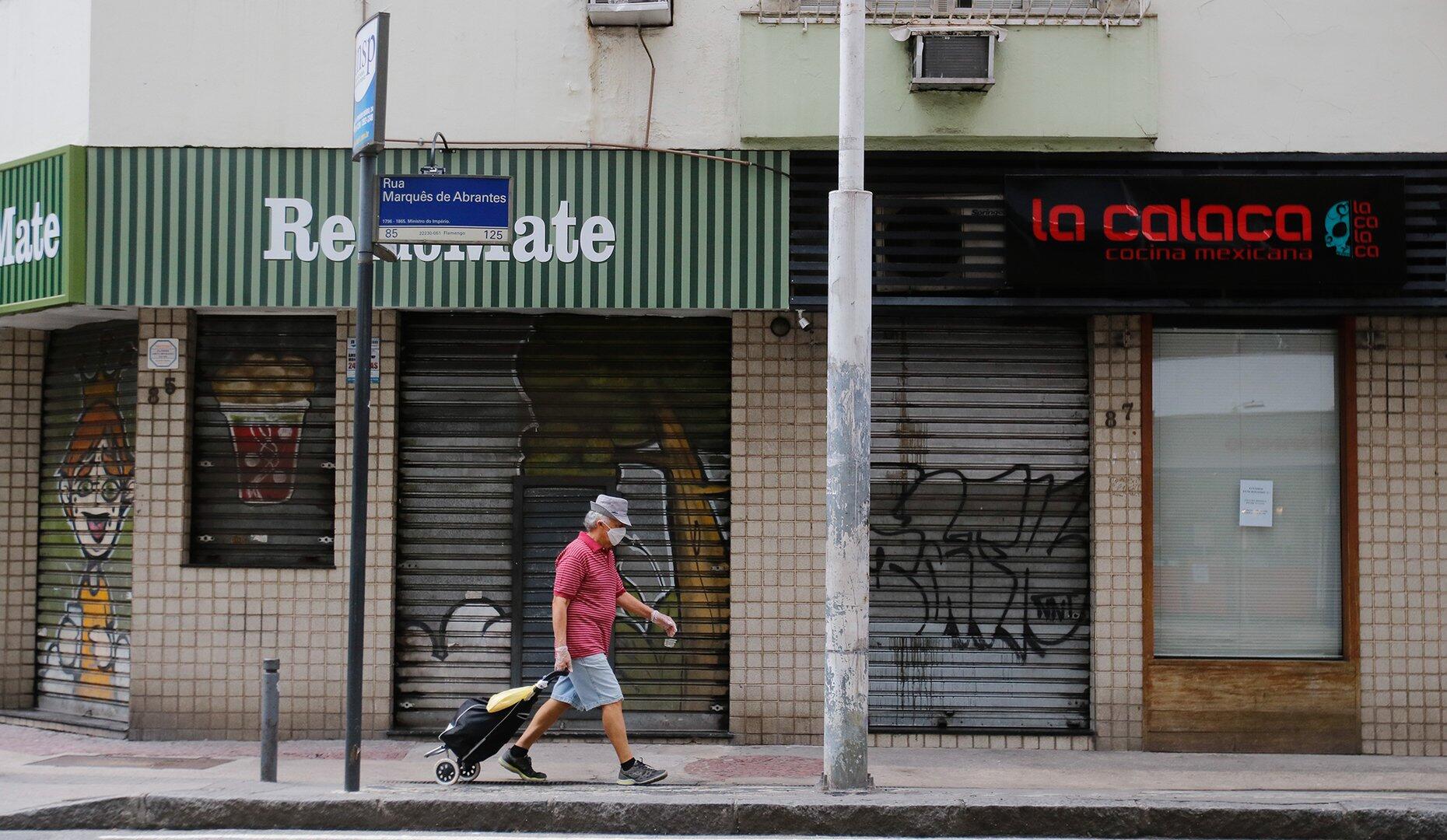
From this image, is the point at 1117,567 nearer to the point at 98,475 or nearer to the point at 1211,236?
the point at 1211,236

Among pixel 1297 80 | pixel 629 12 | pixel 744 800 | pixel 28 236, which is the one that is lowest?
pixel 744 800

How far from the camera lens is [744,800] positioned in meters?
8.05

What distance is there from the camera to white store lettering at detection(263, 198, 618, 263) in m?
10.1

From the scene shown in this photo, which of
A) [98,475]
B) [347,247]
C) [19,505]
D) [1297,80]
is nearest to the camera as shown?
[347,247]

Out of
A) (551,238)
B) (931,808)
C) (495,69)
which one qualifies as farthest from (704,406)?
(931,808)

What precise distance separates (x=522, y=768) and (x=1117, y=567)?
16.0 ft

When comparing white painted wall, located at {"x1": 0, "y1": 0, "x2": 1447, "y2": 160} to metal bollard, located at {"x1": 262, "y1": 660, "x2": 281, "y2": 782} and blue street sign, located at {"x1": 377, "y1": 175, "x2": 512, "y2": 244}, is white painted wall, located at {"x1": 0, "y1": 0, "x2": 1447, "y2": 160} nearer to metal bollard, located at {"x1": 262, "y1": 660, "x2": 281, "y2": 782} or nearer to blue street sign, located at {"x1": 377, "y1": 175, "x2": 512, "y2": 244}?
blue street sign, located at {"x1": 377, "y1": 175, "x2": 512, "y2": 244}

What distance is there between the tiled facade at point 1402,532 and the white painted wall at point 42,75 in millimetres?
10468

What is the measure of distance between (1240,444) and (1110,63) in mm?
3220

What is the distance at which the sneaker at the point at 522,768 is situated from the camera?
28.5 ft

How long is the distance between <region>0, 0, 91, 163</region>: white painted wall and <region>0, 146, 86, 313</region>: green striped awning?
1.03 feet

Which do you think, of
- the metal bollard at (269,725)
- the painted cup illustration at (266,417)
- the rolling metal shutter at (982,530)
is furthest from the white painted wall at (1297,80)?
the metal bollard at (269,725)

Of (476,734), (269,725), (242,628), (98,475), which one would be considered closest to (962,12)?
(476,734)

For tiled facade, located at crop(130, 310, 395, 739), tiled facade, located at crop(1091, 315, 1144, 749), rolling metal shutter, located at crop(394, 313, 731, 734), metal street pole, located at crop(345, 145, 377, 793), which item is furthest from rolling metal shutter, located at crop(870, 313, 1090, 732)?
metal street pole, located at crop(345, 145, 377, 793)
